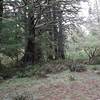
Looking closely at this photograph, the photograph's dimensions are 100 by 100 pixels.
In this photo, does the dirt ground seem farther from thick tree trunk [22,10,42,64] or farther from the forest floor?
thick tree trunk [22,10,42,64]

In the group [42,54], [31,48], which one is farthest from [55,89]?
[42,54]

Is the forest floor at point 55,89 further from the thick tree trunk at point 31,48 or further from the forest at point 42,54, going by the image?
the thick tree trunk at point 31,48

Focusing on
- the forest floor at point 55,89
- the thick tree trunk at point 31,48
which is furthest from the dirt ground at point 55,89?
the thick tree trunk at point 31,48

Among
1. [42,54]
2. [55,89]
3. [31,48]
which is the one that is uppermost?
[31,48]

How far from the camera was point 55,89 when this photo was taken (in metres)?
6.75

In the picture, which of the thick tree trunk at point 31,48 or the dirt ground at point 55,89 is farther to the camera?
the thick tree trunk at point 31,48

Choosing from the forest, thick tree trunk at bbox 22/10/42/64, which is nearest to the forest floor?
the forest

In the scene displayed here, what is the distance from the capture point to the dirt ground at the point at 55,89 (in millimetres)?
5918

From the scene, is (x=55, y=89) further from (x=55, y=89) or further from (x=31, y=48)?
(x=31, y=48)

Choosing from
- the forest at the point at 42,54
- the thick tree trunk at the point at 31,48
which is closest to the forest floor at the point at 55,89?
the forest at the point at 42,54

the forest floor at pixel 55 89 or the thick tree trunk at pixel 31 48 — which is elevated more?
the thick tree trunk at pixel 31 48

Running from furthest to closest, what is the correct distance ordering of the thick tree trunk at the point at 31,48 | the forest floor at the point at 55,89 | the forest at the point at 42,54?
1. the thick tree trunk at the point at 31,48
2. the forest at the point at 42,54
3. the forest floor at the point at 55,89

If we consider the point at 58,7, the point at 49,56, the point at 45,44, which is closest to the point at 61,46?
the point at 49,56

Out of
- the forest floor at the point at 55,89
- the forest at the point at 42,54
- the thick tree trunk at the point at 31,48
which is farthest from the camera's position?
the thick tree trunk at the point at 31,48
